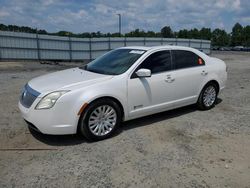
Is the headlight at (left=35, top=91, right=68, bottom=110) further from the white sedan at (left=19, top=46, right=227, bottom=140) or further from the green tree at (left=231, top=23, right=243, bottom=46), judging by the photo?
the green tree at (left=231, top=23, right=243, bottom=46)

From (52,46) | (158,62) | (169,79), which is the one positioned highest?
(52,46)

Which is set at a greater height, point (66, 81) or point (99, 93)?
point (66, 81)

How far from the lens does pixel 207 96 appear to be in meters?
6.05

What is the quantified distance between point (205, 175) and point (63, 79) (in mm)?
2808

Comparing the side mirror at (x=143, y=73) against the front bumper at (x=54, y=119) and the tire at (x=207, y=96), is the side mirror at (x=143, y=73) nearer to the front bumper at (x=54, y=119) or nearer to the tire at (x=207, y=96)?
the front bumper at (x=54, y=119)

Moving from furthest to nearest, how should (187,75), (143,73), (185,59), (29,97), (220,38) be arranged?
1. (220,38)
2. (185,59)
3. (187,75)
4. (143,73)
5. (29,97)

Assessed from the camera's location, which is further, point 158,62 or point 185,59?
point 185,59

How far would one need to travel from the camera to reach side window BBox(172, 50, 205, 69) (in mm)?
5391

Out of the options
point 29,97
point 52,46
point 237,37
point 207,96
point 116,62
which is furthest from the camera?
point 237,37

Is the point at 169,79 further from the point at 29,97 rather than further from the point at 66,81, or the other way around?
the point at 29,97

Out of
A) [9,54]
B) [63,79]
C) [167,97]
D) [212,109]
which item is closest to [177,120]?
[167,97]

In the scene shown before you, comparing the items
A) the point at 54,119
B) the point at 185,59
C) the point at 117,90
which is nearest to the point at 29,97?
the point at 54,119

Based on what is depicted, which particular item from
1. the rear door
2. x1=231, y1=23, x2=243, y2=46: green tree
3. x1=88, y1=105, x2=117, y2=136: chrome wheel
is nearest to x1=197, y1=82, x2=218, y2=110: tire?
the rear door

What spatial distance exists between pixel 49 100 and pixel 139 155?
1.65 m
